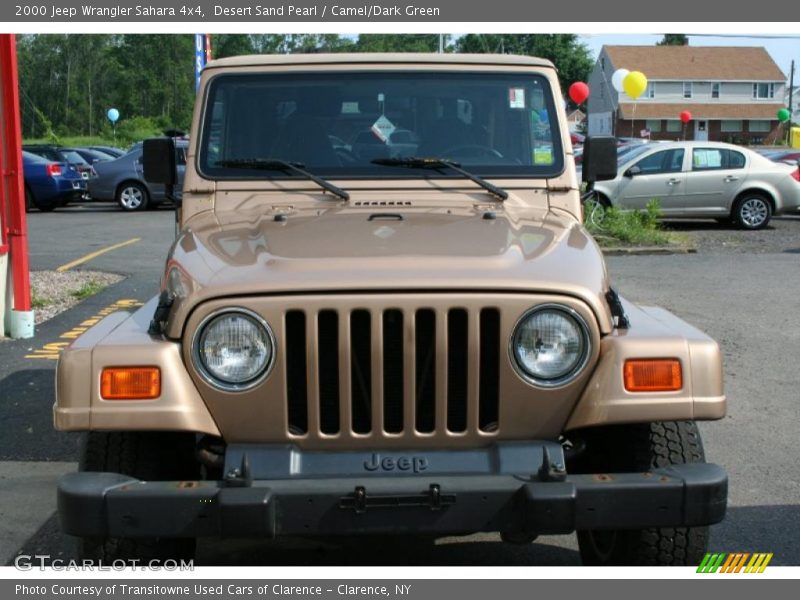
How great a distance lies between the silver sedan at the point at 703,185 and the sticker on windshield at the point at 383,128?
13.4m

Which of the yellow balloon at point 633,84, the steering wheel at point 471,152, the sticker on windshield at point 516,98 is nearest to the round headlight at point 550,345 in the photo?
the steering wheel at point 471,152

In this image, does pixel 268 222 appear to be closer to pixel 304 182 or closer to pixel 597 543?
pixel 304 182

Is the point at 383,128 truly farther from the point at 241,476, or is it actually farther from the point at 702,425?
the point at 702,425

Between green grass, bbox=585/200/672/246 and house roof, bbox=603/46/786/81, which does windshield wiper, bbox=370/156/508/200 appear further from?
house roof, bbox=603/46/786/81

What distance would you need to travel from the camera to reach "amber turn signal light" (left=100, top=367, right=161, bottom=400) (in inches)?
136

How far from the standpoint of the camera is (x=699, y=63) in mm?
76125

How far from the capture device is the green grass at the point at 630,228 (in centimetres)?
1562

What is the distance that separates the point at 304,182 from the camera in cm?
480

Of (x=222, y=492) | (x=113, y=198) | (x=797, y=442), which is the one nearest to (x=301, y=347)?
(x=222, y=492)

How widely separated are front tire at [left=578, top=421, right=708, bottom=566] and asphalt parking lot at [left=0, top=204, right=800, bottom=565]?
0.72 meters

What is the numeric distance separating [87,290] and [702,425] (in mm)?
6901

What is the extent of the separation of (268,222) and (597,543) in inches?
69.9

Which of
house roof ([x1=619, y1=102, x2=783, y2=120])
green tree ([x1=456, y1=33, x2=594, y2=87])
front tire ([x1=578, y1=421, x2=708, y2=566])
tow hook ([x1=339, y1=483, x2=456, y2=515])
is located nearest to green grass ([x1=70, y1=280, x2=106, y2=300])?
front tire ([x1=578, y1=421, x2=708, y2=566])

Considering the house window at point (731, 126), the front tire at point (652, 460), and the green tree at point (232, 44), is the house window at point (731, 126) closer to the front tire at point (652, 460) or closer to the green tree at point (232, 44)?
the green tree at point (232, 44)
